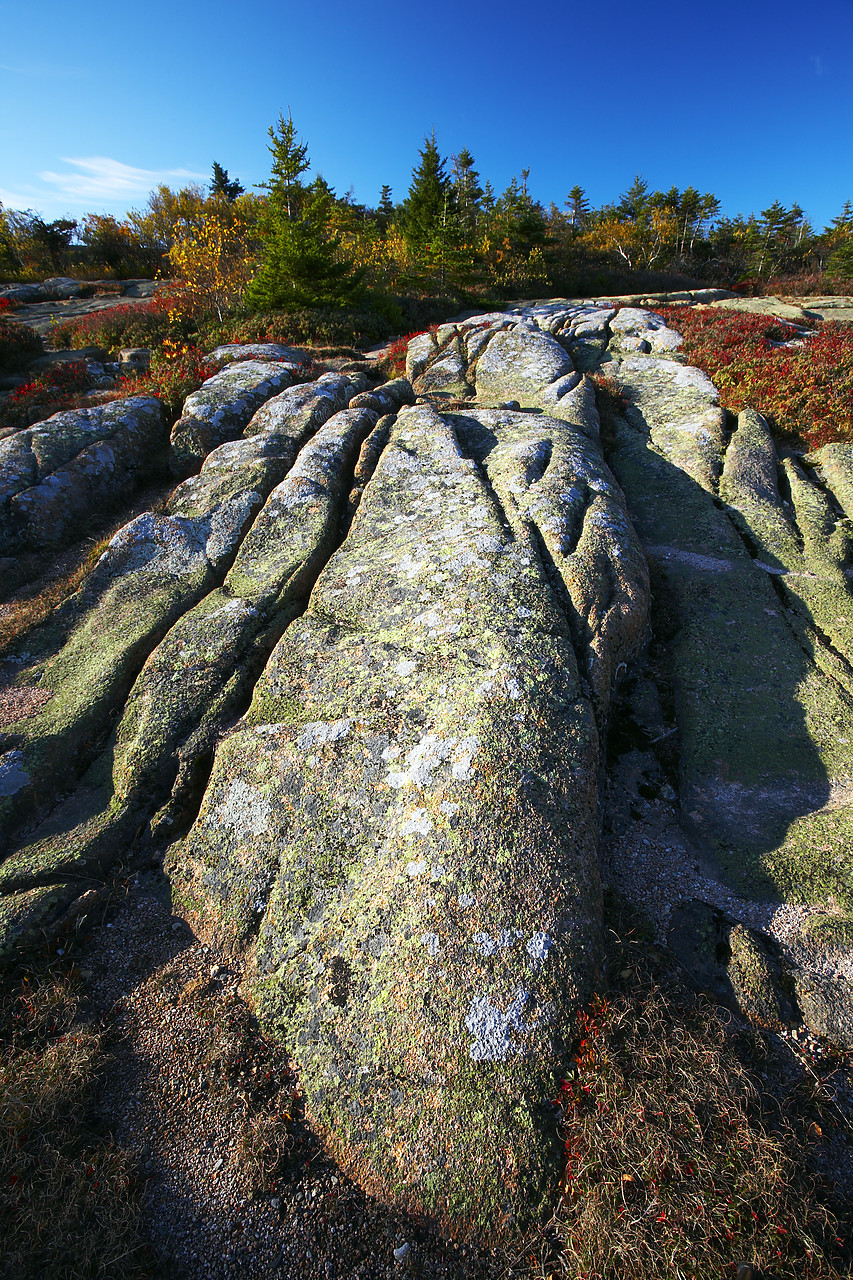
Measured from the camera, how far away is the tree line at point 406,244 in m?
21.0

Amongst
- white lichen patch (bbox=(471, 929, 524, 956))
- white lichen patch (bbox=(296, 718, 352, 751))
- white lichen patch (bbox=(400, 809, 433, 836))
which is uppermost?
white lichen patch (bbox=(296, 718, 352, 751))

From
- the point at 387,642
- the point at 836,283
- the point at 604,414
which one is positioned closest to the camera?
the point at 387,642

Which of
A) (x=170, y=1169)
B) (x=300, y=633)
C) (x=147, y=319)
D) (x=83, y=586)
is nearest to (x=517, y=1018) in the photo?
(x=170, y=1169)

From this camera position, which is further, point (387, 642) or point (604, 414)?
point (604, 414)

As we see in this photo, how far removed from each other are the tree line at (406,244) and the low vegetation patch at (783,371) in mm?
13954

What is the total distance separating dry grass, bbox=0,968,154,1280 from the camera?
329cm

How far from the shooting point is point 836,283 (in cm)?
3256

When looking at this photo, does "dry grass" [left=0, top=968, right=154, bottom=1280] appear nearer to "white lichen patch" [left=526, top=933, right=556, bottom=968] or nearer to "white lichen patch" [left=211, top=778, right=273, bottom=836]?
"white lichen patch" [left=211, top=778, right=273, bottom=836]

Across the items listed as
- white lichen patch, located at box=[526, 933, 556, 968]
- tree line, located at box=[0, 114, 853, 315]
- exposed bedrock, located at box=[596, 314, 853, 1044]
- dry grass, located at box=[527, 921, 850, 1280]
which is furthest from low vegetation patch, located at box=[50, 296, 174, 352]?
dry grass, located at box=[527, 921, 850, 1280]

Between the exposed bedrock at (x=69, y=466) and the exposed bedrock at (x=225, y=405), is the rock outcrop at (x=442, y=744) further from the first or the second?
the exposed bedrock at (x=69, y=466)

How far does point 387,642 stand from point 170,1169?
4755 mm

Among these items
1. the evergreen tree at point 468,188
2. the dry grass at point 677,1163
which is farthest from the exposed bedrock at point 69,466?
the evergreen tree at point 468,188

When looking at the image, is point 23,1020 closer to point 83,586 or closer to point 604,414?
point 83,586

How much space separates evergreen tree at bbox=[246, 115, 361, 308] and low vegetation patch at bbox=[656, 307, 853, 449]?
13.1 m
